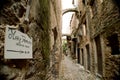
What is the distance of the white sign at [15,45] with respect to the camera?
1336 millimetres

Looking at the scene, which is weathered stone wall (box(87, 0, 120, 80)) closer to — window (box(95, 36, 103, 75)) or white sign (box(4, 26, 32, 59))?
window (box(95, 36, 103, 75))

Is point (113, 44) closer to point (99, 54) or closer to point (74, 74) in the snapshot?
point (99, 54)

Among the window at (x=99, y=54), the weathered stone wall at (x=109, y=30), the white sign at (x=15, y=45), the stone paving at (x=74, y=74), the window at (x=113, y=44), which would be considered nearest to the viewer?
the white sign at (x=15, y=45)

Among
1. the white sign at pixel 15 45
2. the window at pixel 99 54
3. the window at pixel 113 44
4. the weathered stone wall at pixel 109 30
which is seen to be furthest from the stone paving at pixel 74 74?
the white sign at pixel 15 45

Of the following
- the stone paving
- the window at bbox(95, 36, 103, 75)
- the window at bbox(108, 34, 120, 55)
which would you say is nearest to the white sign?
the window at bbox(108, 34, 120, 55)

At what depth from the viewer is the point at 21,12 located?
5.70 ft

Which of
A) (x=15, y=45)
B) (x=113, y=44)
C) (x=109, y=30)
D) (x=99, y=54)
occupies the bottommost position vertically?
(x=99, y=54)

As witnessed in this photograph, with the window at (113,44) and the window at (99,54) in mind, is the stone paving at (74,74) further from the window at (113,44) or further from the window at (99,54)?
the window at (113,44)

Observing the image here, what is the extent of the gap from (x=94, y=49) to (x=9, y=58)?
6.63 meters

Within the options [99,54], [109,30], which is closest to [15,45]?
[109,30]

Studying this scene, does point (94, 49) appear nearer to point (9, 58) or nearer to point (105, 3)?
point (105, 3)

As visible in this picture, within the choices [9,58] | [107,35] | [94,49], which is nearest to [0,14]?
[9,58]

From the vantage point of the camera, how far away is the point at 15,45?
144 cm

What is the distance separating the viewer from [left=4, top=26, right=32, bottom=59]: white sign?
1.34 meters
